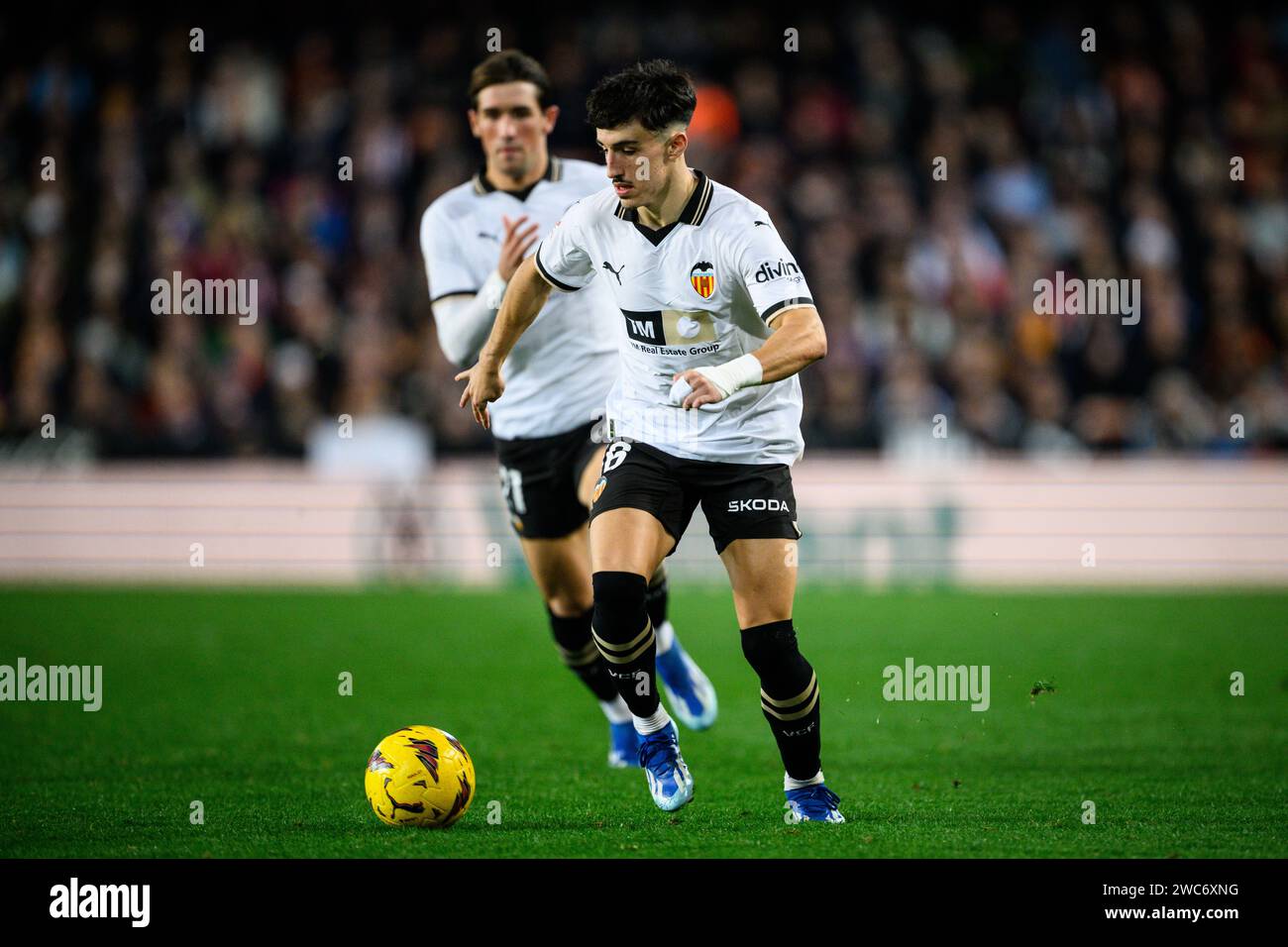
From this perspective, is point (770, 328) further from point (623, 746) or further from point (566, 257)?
point (623, 746)

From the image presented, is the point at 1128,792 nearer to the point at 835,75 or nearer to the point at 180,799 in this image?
the point at 180,799

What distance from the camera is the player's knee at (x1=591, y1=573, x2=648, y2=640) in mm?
6086

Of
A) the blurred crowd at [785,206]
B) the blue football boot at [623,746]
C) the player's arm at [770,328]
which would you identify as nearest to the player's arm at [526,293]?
the player's arm at [770,328]

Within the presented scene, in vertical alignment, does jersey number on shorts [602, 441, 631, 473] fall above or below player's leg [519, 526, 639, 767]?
above

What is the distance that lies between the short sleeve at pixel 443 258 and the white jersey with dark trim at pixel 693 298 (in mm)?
1418

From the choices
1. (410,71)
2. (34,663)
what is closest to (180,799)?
(34,663)

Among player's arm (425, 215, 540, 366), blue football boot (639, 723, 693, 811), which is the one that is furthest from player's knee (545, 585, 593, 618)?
blue football boot (639, 723, 693, 811)

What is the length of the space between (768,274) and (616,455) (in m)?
0.99

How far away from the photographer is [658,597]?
7.68m

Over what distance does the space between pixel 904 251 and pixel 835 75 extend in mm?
3352

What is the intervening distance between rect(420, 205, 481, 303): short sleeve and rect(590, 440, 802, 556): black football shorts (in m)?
1.85

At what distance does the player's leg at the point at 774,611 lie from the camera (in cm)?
602

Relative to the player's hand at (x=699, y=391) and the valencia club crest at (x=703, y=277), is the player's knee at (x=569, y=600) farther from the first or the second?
the player's hand at (x=699, y=391)

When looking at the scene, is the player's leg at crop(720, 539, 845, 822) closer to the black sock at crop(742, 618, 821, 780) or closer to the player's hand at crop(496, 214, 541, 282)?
the black sock at crop(742, 618, 821, 780)
